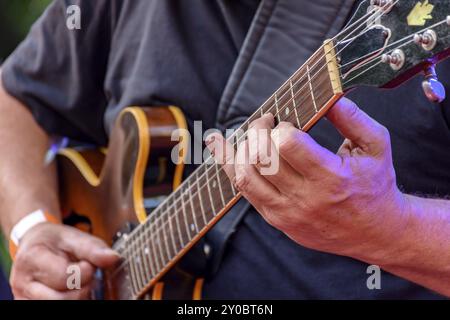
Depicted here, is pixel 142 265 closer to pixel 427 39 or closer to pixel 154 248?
pixel 154 248

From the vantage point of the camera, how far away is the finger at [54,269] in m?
1.38

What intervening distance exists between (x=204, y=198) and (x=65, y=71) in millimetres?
551

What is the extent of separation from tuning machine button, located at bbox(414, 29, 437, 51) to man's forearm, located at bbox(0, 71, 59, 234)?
0.94m

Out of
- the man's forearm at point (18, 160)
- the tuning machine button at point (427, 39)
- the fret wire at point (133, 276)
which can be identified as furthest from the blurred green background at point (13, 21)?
the tuning machine button at point (427, 39)

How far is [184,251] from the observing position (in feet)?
4.01

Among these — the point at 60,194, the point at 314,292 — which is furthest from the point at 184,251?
the point at 60,194

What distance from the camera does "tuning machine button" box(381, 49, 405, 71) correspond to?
82 cm

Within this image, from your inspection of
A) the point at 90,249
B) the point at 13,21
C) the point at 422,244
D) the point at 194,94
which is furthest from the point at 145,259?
the point at 13,21

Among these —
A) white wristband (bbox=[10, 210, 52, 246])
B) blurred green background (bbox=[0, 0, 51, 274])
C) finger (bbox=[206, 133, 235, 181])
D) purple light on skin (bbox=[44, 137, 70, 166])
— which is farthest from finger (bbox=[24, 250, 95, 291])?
blurred green background (bbox=[0, 0, 51, 274])

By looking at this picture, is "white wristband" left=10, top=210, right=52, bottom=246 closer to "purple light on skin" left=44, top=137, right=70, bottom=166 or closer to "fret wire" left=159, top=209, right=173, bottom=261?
"purple light on skin" left=44, top=137, right=70, bottom=166

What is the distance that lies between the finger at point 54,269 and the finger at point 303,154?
59 cm

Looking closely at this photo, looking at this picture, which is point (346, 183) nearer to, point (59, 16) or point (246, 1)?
point (246, 1)

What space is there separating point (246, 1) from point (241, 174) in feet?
1.36

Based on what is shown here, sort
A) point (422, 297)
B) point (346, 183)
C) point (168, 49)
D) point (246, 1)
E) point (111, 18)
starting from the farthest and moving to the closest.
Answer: point (111, 18) → point (168, 49) → point (246, 1) → point (422, 297) → point (346, 183)
